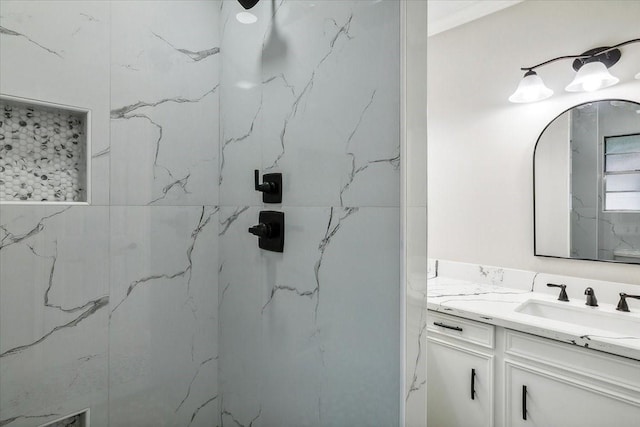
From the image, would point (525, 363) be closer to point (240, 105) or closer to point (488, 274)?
point (488, 274)

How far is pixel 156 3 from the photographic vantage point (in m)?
1.16

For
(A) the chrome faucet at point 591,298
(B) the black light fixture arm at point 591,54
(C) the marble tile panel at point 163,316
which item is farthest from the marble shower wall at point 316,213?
(B) the black light fixture arm at point 591,54

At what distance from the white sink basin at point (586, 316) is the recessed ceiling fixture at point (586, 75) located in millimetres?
1094

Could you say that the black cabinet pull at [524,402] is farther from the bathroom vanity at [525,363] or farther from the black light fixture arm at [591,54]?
the black light fixture arm at [591,54]

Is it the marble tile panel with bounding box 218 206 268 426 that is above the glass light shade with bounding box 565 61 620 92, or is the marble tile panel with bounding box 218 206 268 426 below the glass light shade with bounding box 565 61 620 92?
below

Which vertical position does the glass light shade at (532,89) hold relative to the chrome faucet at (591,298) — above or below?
above

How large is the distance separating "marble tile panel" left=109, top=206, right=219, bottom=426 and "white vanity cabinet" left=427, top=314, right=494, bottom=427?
3.60 ft

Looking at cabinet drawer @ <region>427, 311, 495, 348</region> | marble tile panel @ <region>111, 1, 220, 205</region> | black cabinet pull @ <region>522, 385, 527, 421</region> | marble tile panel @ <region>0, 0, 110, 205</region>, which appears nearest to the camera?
marble tile panel @ <region>0, 0, 110, 205</region>

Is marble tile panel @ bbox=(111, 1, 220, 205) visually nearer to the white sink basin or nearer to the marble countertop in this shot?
the marble countertop

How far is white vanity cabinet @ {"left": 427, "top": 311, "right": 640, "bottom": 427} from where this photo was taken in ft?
4.07

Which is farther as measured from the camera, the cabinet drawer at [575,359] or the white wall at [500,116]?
the white wall at [500,116]

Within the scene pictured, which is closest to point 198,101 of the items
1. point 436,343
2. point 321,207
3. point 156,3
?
point 156,3

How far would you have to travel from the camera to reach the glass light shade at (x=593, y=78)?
5.25 ft

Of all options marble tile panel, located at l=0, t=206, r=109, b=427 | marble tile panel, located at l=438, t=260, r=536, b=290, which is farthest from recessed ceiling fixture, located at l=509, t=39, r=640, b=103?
marble tile panel, located at l=0, t=206, r=109, b=427
